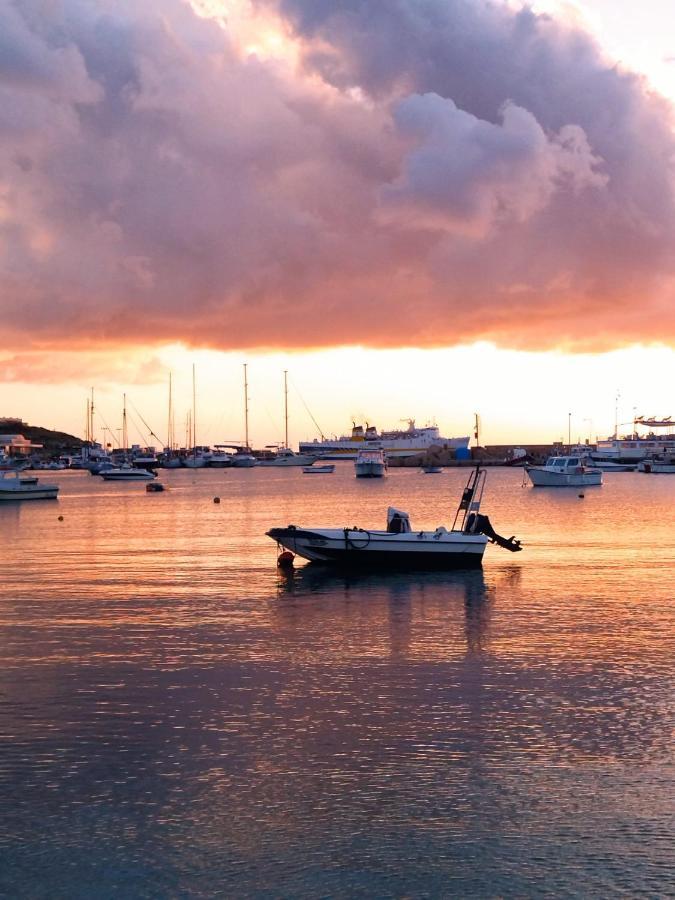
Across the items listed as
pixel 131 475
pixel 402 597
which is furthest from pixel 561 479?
pixel 402 597

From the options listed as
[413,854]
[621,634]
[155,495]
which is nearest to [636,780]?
[413,854]

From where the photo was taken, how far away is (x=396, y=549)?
43688 mm

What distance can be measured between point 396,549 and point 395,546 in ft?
0.48

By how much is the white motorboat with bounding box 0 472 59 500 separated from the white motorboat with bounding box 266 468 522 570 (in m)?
75.3

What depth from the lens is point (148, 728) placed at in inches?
804

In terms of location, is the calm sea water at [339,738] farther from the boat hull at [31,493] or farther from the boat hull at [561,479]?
the boat hull at [561,479]

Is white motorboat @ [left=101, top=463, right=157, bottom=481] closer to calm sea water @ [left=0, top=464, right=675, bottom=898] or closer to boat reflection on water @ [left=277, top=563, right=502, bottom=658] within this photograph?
boat reflection on water @ [left=277, top=563, right=502, bottom=658]

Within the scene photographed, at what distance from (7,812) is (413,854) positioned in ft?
19.8

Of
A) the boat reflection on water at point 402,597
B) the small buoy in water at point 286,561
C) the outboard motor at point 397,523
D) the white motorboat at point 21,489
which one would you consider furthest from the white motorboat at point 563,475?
the outboard motor at point 397,523

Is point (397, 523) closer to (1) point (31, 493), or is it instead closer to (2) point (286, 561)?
(2) point (286, 561)

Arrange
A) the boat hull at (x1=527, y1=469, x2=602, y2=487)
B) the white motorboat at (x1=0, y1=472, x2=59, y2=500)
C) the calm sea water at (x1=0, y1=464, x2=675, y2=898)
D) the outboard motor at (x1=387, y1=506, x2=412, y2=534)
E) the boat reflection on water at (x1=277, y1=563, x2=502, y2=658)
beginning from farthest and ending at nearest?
1. the boat hull at (x1=527, y1=469, x2=602, y2=487)
2. the white motorboat at (x1=0, y1=472, x2=59, y2=500)
3. the outboard motor at (x1=387, y1=506, x2=412, y2=534)
4. the boat reflection on water at (x1=277, y1=563, x2=502, y2=658)
5. the calm sea water at (x1=0, y1=464, x2=675, y2=898)

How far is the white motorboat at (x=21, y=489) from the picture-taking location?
374 feet

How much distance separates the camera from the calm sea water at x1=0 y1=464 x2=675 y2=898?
1410cm

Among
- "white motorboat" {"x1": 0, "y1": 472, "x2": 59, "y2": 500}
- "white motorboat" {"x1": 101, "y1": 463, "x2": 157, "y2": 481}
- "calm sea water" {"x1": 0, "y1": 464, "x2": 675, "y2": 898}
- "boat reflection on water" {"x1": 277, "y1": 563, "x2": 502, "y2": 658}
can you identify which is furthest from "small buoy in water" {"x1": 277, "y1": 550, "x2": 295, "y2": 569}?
"white motorboat" {"x1": 101, "y1": 463, "x2": 157, "y2": 481}
